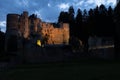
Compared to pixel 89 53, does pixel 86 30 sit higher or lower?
higher

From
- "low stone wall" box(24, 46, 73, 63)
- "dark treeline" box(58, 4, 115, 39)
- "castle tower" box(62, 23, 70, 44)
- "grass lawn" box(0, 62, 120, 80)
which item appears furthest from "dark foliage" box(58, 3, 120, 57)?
"grass lawn" box(0, 62, 120, 80)

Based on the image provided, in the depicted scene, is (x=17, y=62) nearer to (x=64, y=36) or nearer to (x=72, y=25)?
(x=64, y=36)

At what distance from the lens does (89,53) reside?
62625mm

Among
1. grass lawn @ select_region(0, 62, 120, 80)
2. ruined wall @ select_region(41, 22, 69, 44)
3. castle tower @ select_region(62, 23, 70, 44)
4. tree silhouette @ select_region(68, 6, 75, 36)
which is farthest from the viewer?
tree silhouette @ select_region(68, 6, 75, 36)

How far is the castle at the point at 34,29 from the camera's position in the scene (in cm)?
9250

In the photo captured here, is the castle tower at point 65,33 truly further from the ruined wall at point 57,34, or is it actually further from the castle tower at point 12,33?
the castle tower at point 12,33

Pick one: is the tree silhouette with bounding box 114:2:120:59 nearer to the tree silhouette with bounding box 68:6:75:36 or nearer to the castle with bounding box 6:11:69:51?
the castle with bounding box 6:11:69:51

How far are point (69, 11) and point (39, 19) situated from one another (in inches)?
1335

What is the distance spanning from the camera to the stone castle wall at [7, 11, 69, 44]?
306ft

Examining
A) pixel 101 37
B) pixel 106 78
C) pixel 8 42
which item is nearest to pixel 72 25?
pixel 101 37

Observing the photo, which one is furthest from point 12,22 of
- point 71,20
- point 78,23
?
point 71,20

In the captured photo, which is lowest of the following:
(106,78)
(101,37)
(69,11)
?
(106,78)

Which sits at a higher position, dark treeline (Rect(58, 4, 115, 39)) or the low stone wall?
dark treeline (Rect(58, 4, 115, 39))

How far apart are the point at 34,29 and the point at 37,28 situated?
3.51ft
